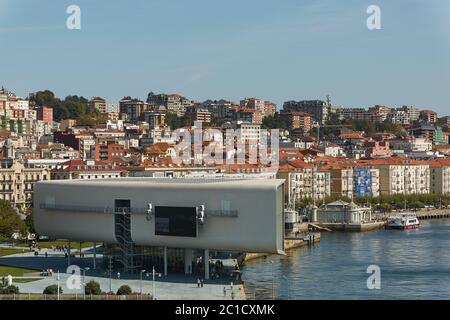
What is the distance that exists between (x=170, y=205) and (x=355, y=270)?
3.43m

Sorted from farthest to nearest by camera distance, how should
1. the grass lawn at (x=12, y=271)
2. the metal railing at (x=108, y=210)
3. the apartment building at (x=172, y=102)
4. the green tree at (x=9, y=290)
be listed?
the apartment building at (x=172, y=102), the grass lawn at (x=12, y=271), the metal railing at (x=108, y=210), the green tree at (x=9, y=290)

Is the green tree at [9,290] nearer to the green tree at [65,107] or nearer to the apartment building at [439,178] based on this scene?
the apartment building at [439,178]

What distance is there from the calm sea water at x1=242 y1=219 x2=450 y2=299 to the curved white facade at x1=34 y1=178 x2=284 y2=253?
2.60 ft

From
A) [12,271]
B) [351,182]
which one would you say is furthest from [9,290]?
[351,182]

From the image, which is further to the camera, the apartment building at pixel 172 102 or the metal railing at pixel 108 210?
the apartment building at pixel 172 102

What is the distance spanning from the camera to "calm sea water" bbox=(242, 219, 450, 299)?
1234 cm

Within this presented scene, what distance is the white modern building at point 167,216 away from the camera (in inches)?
476

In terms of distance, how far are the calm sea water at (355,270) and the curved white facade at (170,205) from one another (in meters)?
0.79

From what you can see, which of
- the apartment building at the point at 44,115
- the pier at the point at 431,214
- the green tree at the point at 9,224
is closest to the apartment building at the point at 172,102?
the apartment building at the point at 44,115

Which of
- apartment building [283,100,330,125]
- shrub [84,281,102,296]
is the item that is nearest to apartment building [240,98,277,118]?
apartment building [283,100,330,125]

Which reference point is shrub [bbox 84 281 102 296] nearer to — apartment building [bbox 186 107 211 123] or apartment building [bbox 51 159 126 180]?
apartment building [bbox 51 159 126 180]

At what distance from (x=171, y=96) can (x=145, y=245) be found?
4438 cm
